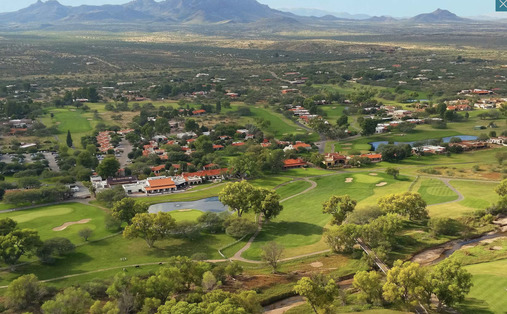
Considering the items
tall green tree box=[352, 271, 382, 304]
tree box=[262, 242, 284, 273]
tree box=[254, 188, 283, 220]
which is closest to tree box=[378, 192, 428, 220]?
tree box=[254, 188, 283, 220]

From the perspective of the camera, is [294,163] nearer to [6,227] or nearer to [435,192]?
[435,192]

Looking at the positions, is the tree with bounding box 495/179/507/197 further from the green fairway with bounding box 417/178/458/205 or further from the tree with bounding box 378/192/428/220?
the tree with bounding box 378/192/428/220

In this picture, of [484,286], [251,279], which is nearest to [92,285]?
[251,279]

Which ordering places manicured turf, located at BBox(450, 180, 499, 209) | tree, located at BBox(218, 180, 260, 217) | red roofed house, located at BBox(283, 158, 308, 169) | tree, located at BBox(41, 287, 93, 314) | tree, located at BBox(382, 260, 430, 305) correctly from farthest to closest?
1. red roofed house, located at BBox(283, 158, 308, 169)
2. manicured turf, located at BBox(450, 180, 499, 209)
3. tree, located at BBox(218, 180, 260, 217)
4. tree, located at BBox(382, 260, 430, 305)
5. tree, located at BBox(41, 287, 93, 314)

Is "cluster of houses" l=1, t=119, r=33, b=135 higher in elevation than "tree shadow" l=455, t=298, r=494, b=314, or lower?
higher

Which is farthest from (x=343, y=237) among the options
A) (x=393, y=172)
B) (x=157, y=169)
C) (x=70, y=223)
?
(x=157, y=169)

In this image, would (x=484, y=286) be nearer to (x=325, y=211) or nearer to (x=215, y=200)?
(x=325, y=211)
